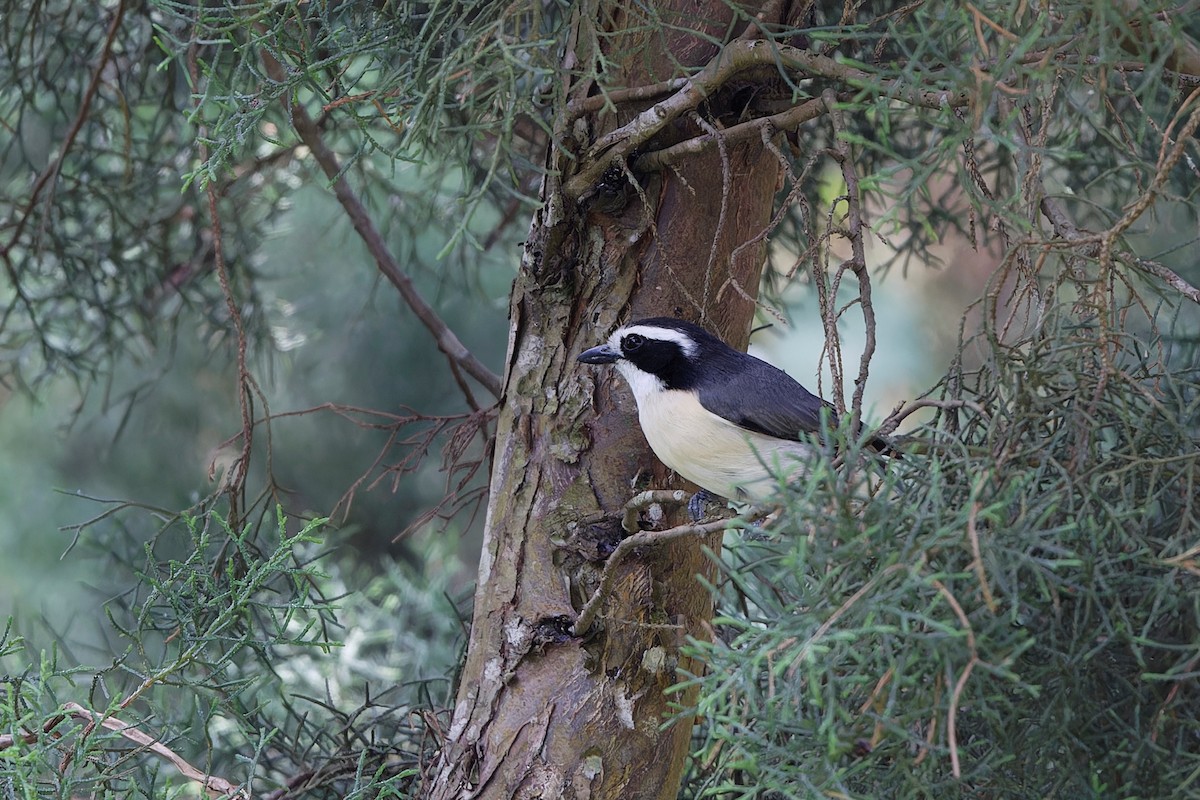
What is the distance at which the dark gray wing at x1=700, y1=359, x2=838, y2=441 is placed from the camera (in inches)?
93.6

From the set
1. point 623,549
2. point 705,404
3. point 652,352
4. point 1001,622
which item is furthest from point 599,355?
point 1001,622

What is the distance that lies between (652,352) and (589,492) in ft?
1.05

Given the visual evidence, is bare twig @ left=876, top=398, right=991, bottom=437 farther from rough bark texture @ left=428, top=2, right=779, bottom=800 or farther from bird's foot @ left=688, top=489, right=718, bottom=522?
bird's foot @ left=688, top=489, right=718, bottom=522

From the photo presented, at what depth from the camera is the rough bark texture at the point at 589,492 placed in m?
2.20

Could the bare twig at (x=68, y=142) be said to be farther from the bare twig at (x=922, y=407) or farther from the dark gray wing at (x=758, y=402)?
the bare twig at (x=922, y=407)

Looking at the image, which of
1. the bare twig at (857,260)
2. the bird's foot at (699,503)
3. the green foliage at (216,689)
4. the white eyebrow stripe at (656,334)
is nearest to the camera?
the bare twig at (857,260)

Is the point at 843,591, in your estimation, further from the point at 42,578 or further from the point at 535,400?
the point at 42,578

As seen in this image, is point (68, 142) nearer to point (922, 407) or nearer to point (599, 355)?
point (599, 355)

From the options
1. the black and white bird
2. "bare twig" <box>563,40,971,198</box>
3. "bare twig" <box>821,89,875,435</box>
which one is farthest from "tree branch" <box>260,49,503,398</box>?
"bare twig" <box>821,89,875,435</box>

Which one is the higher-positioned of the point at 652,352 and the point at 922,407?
the point at 652,352

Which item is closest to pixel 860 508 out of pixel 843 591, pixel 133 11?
pixel 843 591

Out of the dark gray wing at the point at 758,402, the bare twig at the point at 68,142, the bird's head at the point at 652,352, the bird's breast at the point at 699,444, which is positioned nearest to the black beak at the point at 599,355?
the bird's head at the point at 652,352

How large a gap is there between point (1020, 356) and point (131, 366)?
16.7 feet

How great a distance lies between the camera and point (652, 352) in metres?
2.32
